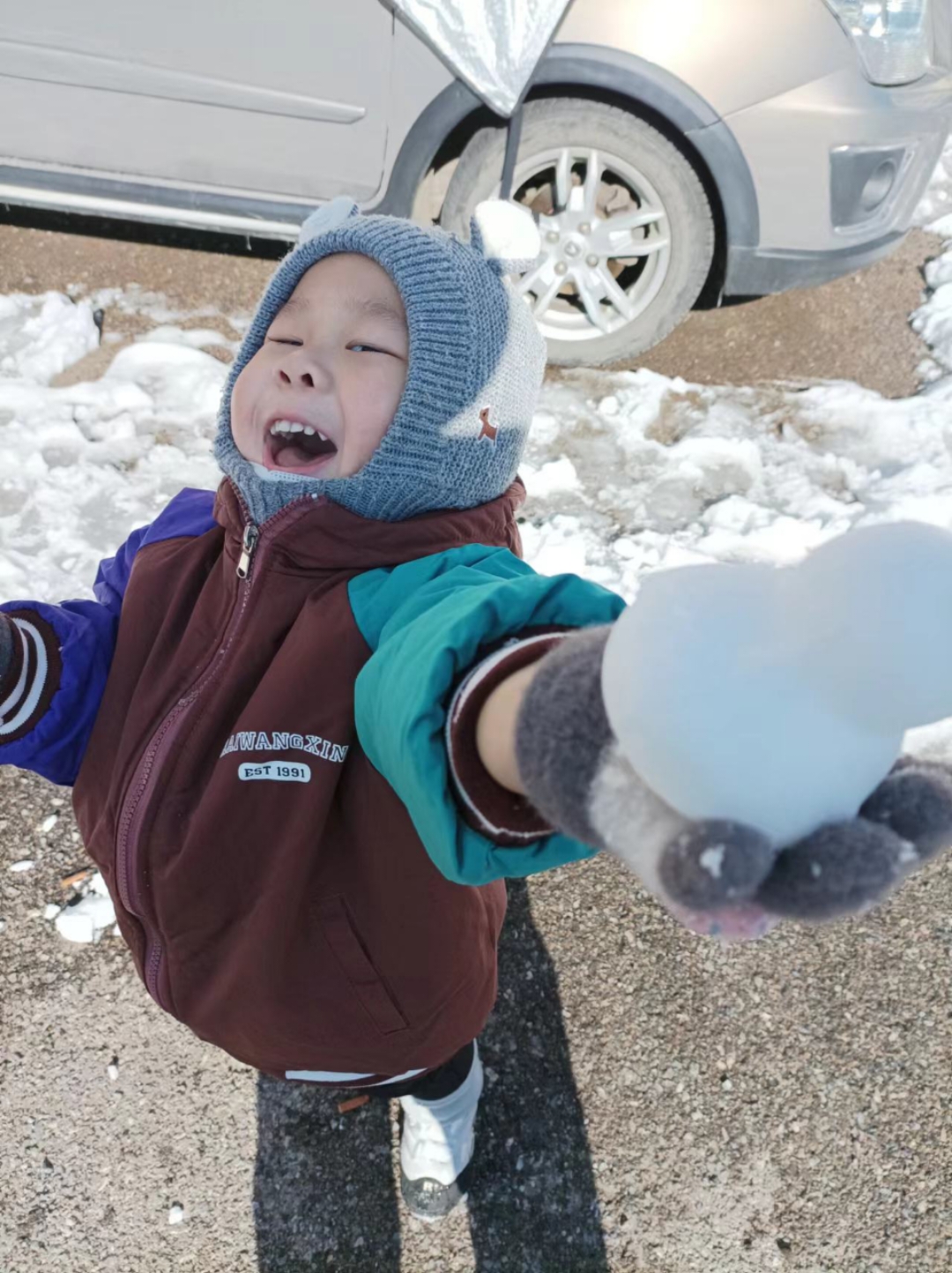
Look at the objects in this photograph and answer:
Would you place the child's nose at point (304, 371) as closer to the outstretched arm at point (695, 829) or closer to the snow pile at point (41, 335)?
the outstretched arm at point (695, 829)

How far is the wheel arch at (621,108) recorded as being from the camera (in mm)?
2748

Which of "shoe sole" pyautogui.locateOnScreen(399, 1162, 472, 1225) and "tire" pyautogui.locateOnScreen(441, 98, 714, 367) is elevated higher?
"tire" pyautogui.locateOnScreen(441, 98, 714, 367)

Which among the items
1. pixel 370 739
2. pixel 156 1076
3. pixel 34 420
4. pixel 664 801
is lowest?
pixel 156 1076

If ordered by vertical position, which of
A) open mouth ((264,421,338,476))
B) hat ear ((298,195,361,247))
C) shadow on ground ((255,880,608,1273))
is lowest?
shadow on ground ((255,880,608,1273))

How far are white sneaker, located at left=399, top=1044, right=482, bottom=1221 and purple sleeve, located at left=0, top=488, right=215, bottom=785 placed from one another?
996 millimetres

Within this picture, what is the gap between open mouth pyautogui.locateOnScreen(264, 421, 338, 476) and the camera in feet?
4.70

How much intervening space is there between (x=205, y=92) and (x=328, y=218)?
157 cm

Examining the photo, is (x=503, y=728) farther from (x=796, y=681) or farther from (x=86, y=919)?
(x=86, y=919)

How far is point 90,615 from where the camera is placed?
5.40 feet

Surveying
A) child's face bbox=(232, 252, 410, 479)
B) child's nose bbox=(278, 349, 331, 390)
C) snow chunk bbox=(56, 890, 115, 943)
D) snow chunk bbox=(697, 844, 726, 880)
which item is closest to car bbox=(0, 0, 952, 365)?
child's face bbox=(232, 252, 410, 479)

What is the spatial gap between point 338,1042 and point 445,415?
102 cm

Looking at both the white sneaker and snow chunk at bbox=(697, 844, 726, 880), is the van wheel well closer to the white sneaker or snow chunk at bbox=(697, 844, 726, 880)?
the white sneaker

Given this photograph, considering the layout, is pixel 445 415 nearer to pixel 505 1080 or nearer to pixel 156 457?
pixel 505 1080

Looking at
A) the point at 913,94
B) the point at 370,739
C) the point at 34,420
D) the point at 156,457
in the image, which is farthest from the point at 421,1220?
the point at 913,94
